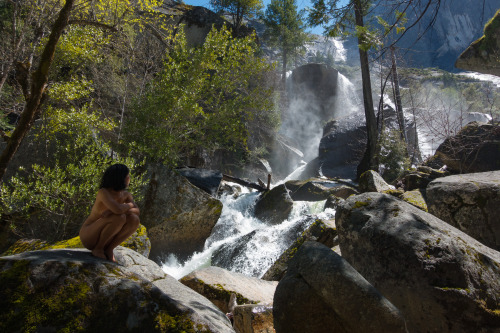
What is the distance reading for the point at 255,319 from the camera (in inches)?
145

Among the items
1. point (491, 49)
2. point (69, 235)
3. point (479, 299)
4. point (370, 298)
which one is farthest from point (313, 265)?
point (491, 49)

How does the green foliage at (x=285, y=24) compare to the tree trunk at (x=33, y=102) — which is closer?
the tree trunk at (x=33, y=102)

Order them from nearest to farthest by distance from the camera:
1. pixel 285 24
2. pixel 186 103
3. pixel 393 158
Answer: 1. pixel 186 103
2. pixel 393 158
3. pixel 285 24

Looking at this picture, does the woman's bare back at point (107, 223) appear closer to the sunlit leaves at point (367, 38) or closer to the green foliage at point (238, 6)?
the sunlit leaves at point (367, 38)

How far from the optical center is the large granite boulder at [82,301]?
183 cm

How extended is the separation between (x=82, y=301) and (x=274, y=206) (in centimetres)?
1123

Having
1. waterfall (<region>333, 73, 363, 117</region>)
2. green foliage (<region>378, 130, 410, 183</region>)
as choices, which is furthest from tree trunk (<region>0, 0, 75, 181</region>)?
waterfall (<region>333, 73, 363, 117</region>)

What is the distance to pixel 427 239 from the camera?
3.30 m

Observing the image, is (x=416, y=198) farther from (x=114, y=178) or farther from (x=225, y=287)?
(x=114, y=178)

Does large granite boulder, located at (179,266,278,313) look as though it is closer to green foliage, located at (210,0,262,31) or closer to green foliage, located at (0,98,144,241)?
green foliage, located at (0,98,144,241)

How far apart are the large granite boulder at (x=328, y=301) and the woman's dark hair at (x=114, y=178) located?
7.02ft

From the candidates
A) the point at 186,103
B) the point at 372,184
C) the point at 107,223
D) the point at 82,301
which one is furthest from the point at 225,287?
the point at 186,103

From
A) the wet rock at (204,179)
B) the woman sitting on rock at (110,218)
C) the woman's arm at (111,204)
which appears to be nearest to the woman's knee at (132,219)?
the woman sitting on rock at (110,218)

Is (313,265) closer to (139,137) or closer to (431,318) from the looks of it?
(431,318)
